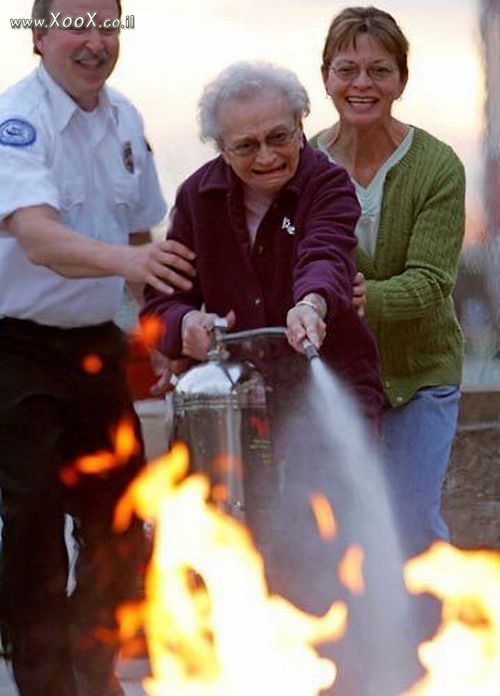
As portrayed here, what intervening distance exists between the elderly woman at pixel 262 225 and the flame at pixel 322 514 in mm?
247

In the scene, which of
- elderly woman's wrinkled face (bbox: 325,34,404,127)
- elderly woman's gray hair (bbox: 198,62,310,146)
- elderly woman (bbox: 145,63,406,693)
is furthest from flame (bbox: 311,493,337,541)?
elderly woman's wrinkled face (bbox: 325,34,404,127)

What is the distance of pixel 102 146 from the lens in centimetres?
574

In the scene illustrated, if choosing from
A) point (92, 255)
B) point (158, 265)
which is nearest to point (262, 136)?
point (158, 265)

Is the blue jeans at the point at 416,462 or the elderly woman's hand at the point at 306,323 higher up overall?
the elderly woman's hand at the point at 306,323

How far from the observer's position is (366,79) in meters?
5.79

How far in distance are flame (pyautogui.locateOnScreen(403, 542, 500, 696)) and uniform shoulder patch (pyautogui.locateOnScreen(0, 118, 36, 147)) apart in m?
1.52

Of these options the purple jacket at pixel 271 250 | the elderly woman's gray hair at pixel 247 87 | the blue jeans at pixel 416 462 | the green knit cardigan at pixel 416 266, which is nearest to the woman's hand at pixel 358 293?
the purple jacket at pixel 271 250

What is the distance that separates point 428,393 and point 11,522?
1.17 meters

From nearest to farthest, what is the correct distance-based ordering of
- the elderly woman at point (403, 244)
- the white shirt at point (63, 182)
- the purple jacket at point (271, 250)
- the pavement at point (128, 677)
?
the purple jacket at point (271, 250)
the white shirt at point (63, 182)
the elderly woman at point (403, 244)
the pavement at point (128, 677)

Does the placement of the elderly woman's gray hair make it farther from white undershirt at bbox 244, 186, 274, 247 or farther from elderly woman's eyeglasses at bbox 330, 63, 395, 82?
elderly woman's eyeglasses at bbox 330, 63, 395, 82

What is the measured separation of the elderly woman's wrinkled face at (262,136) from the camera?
5.24 m

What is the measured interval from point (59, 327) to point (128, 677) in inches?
50.2

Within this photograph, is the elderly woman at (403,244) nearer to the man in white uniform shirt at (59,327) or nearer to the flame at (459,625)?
the flame at (459,625)

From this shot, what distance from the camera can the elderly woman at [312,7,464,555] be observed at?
5.72 meters
